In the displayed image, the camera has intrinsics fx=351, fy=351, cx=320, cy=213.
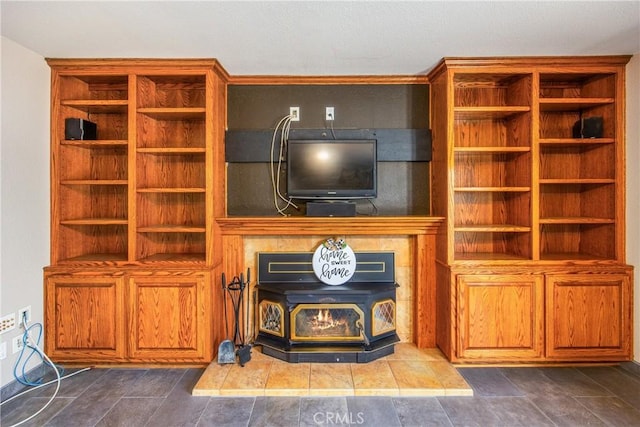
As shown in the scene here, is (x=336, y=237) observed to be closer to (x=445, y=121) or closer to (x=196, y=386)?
(x=445, y=121)

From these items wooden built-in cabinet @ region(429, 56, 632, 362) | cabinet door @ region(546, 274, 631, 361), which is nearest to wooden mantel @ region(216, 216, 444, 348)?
wooden built-in cabinet @ region(429, 56, 632, 362)

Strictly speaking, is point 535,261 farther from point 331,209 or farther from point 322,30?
point 322,30

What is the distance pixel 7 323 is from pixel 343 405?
90.5 inches

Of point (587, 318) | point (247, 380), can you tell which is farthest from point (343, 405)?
point (587, 318)

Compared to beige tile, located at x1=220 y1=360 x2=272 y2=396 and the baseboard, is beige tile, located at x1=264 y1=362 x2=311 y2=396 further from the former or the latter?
the baseboard

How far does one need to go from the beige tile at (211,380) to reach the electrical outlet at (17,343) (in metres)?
1.26

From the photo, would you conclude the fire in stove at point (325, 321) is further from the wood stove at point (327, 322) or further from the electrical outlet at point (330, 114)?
the electrical outlet at point (330, 114)

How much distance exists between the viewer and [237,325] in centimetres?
283

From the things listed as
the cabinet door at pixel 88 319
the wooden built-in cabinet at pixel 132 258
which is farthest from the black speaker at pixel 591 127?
the cabinet door at pixel 88 319

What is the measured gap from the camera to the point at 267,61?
8.82 feet

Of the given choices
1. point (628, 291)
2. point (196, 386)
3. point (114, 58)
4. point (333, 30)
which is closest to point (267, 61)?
point (333, 30)

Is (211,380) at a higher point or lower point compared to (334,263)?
lower

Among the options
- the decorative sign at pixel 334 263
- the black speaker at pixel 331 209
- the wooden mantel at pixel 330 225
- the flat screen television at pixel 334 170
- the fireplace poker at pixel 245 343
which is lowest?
the fireplace poker at pixel 245 343

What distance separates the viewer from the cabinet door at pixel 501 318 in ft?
8.71
